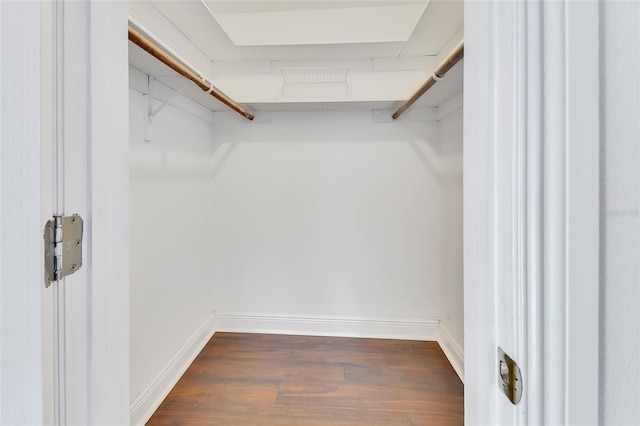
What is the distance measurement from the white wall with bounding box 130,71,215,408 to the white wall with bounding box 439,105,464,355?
1.87m

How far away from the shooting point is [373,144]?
2.30 metres

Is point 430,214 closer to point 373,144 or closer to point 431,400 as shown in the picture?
point 373,144

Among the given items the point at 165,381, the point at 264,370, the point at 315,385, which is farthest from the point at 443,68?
the point at 165,381

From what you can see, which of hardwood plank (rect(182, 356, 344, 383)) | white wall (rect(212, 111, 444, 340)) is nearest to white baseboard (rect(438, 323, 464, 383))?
white wall (rect(212, 111, 444, 340))

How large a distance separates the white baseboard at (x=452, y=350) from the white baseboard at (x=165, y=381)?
182 cm

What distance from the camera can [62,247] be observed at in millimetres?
441
